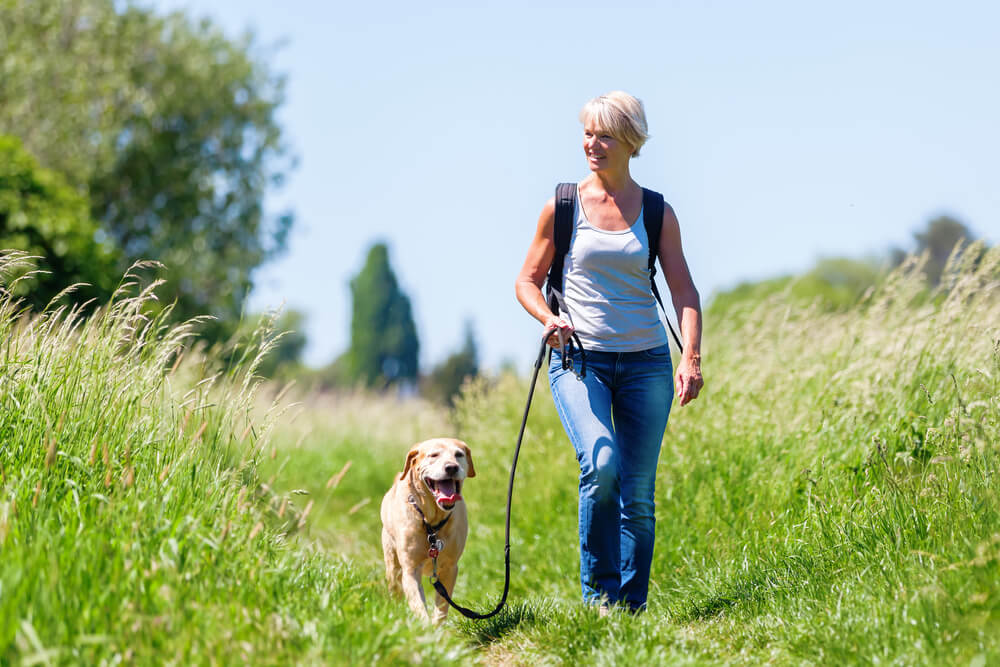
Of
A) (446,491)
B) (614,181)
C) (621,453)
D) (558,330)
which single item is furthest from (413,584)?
(614,181)

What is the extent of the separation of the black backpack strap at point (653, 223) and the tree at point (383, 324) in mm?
55268

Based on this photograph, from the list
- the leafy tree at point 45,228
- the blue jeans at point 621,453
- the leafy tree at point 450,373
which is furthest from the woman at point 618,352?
the leafy tree at point 450,373

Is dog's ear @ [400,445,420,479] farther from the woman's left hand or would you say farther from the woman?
the woman's left hand

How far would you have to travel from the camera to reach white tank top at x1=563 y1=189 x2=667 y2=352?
14.8 ft

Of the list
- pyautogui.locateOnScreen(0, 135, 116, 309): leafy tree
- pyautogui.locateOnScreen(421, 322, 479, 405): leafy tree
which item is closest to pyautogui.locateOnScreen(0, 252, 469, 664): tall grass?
pyautogui.locateOnScreen(0, 135, 116, 309): leafy tree

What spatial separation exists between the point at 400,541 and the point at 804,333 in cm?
470

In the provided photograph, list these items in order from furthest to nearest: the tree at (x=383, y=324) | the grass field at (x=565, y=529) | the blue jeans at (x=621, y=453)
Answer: the tree at (x=383, y=324) < the blue jeans at (x=621, y=453) < the grass field at (x=565, y=529)

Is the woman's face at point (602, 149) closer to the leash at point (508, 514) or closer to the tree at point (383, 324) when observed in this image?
the leash at point (508, 514)

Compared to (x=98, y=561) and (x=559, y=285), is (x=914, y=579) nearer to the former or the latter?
(x=559, y=285)

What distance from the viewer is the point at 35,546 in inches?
122

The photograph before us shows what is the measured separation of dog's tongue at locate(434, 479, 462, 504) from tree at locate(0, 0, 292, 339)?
59.5 feet

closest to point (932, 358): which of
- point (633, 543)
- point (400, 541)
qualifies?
point (633, 543)

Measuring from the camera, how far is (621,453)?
458 centimetres

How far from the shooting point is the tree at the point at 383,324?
59750mm
